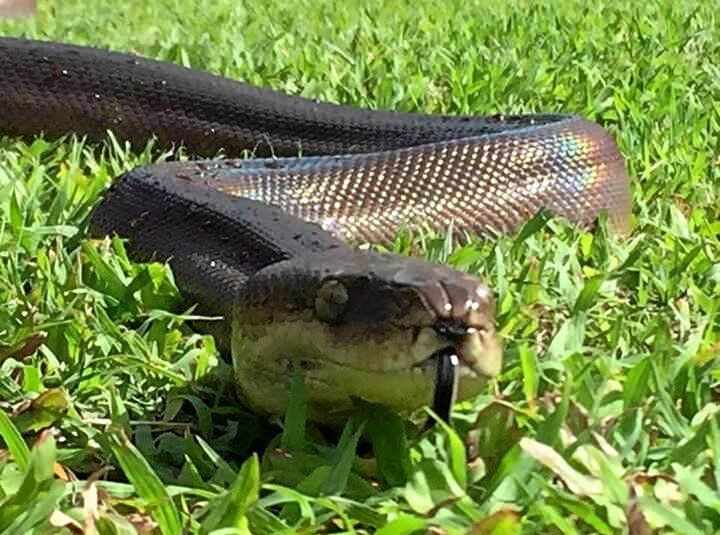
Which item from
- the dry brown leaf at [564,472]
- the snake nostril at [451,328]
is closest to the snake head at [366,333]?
the snake nostril at [451,328]

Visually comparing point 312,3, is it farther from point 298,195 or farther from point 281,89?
point 298,195

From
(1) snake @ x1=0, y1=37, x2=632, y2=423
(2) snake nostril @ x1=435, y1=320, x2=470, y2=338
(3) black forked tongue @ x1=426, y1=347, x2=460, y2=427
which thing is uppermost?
(2) snake nostril @ x1=435, y1=320, x2=470, y2=338

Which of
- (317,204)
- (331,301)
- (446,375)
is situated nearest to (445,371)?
(446,375)

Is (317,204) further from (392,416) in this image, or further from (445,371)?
(445,371)

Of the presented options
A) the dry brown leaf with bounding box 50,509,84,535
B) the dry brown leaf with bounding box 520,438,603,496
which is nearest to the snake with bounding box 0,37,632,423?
the dry brown leaf with bounding box 520,438,603,496

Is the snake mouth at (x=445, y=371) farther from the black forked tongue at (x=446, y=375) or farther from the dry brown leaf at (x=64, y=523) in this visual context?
the dry brown leaf at (x=64, y=523)

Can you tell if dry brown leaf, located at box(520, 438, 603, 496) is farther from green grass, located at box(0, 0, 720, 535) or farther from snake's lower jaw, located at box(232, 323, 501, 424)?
snake's lower jaw, located at box(232, 323, 501, 424)
